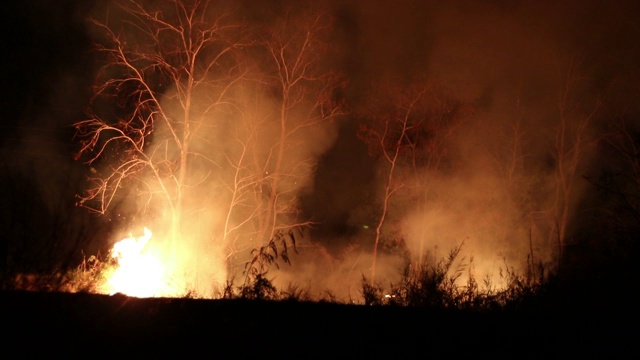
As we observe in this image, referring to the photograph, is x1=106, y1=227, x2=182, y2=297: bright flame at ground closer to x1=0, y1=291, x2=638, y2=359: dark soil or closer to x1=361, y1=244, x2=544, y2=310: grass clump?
x1=361, y1=244, x2=544, y2=310: grass clump

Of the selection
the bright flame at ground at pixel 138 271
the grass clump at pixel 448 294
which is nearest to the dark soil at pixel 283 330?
the grass clump at pixel 448 294

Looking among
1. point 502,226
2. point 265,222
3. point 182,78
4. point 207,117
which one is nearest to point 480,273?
point 502,226

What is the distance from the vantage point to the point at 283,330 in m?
4.11

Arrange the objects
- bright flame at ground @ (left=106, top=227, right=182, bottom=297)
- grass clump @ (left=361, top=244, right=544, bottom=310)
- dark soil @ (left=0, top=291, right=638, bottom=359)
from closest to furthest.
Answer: dark soil @ (left=0, top=291, right=638, bottom=359)
grass clump @ (left=361, top=244, right=544, bottom=310)
bright flame at ground @ (left=106, top=227, right=182, bottom=297)

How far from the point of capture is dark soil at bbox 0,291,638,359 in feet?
12.1

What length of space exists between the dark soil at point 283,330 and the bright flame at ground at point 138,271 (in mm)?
4251

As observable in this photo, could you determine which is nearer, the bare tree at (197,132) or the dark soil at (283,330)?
the dark soil at (283,330)

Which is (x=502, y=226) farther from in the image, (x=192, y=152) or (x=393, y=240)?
(x=192, y=152)

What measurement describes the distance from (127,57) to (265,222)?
20.6ft

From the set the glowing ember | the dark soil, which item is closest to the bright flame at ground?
the glowing ember

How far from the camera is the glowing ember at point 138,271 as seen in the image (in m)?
8.64

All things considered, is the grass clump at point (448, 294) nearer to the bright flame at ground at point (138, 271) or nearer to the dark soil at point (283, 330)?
the dark soil at point (283, 330)

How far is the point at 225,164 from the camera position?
14.4 meters

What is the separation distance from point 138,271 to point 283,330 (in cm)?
627
